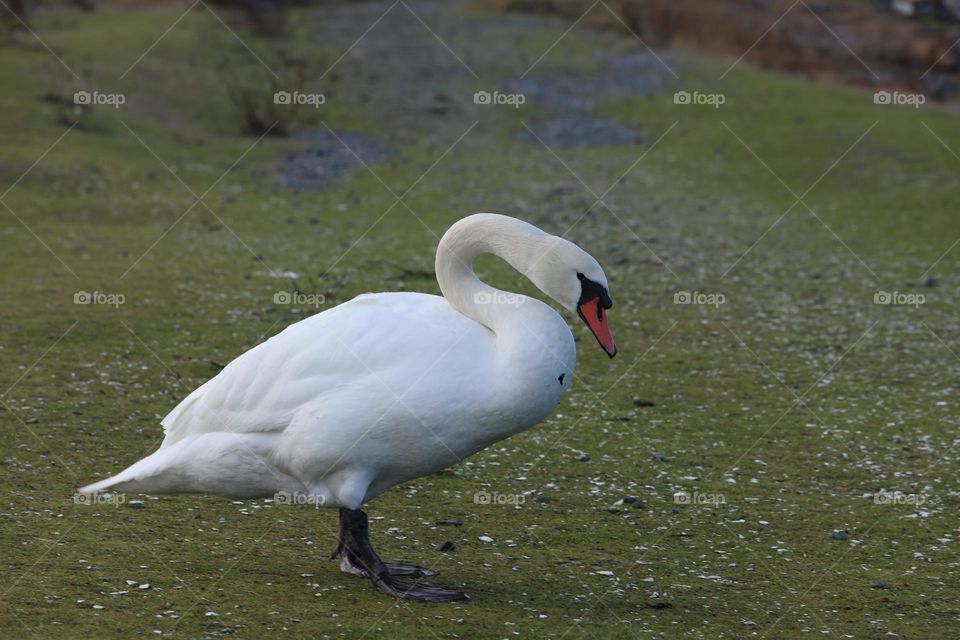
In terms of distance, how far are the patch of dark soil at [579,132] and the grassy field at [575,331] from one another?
29cm

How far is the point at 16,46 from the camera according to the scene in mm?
22719

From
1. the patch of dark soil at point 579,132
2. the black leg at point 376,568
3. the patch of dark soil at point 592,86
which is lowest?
the black leg at point 376,568

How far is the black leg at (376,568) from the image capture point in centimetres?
607

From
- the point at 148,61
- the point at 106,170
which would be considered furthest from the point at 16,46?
the point at 106,170

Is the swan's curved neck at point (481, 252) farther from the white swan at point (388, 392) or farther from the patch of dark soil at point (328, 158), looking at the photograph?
the patch of dark soil at point (328, 158)

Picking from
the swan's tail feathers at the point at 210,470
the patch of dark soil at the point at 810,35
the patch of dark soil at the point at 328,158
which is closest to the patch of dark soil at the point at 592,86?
the patch of dark soil at the point at 810,35

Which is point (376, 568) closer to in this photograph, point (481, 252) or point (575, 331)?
point (481, 252)

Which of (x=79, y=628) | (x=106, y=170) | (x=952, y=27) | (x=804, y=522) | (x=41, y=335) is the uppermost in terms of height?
(x=952, y=27)

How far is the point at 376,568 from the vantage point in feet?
20.1

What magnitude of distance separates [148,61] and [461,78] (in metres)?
6.36

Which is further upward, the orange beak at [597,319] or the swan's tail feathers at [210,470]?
the orange beak at [597,319]

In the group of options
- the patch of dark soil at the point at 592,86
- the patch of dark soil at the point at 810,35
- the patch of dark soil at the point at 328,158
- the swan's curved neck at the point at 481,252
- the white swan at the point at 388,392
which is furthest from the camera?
the patch of dark soil at the point at 810,35

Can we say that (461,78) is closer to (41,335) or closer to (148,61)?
(148,61)

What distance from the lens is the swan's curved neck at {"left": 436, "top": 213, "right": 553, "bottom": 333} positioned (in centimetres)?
615
